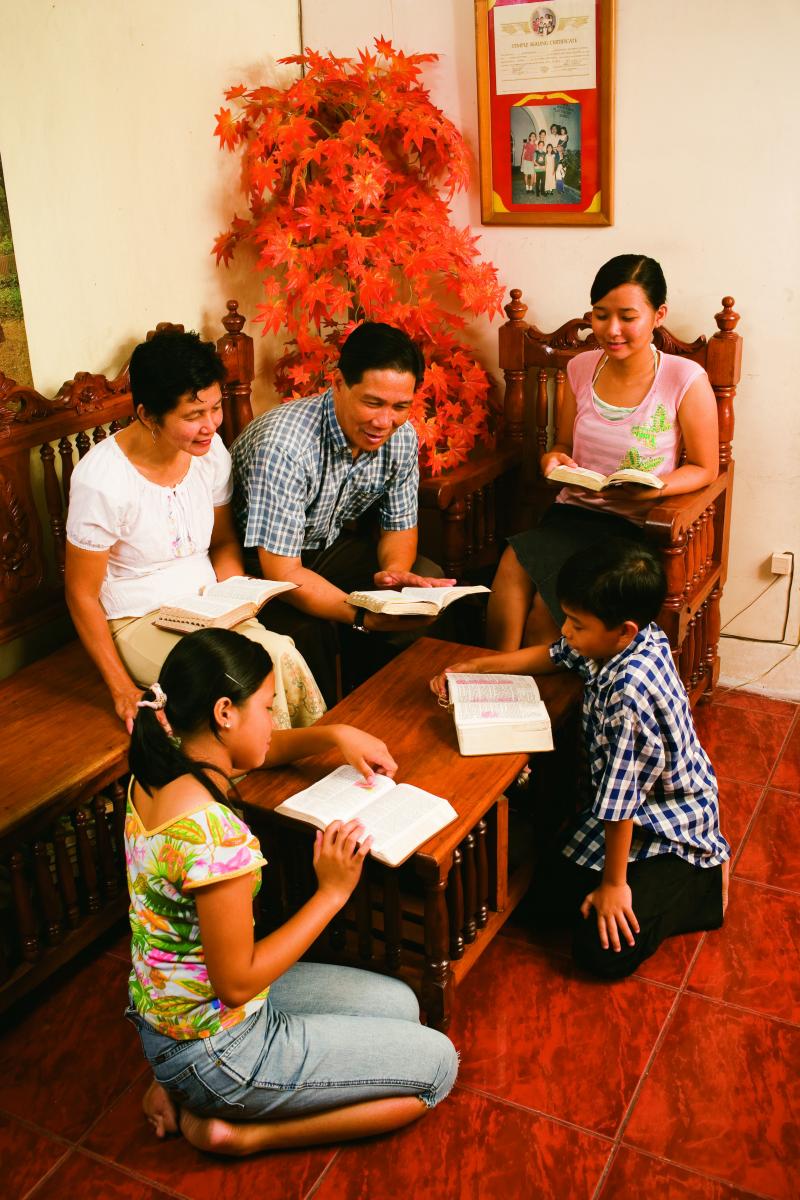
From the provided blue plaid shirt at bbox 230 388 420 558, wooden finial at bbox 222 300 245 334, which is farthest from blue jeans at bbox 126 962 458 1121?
wooden finial at bbox 222 300 245 334

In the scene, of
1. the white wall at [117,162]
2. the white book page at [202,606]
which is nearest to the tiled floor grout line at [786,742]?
the white book page at [202,606]

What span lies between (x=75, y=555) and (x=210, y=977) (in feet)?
3.50

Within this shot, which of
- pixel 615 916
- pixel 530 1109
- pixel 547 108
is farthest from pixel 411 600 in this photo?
pixel 547 108

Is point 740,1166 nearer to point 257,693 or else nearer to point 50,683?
point 257,693

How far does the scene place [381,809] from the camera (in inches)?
72.5

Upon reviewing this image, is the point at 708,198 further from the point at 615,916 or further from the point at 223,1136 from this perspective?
the point at 223,1136

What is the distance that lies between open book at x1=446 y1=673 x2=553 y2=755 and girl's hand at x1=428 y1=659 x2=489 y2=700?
2.9 inches

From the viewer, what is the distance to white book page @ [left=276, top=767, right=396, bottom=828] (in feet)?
5.98

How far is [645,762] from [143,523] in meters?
1.16

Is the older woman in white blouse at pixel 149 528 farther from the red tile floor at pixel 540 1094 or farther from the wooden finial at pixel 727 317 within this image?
the wooden finial at pixel 727 317

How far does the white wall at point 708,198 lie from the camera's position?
2.78m

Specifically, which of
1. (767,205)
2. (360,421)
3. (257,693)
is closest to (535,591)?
(360,421)

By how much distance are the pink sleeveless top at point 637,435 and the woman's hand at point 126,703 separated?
1.25 m

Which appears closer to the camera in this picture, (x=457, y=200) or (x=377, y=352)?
(x=377, y=352)
